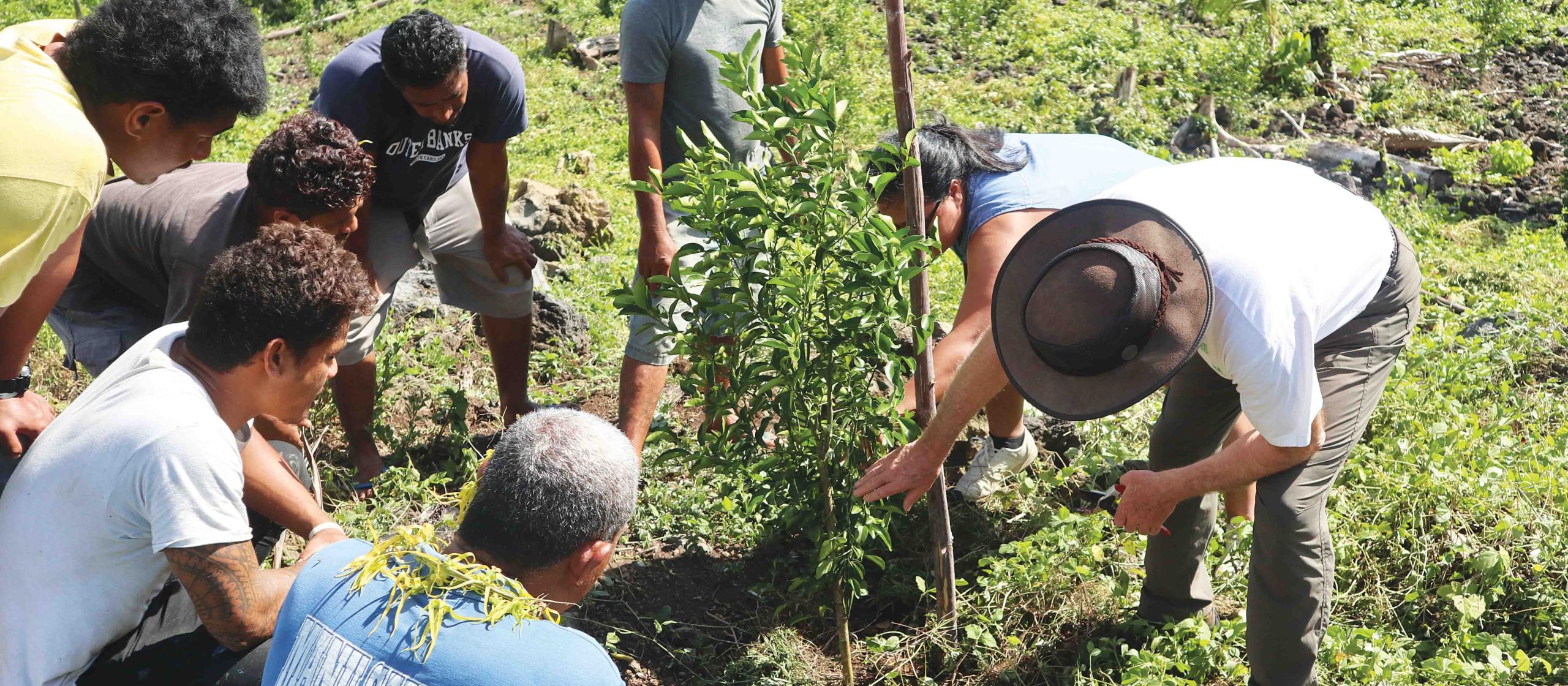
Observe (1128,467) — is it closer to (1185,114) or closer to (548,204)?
(548,204)

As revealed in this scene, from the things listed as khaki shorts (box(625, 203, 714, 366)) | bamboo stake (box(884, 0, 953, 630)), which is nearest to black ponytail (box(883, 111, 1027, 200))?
bamboo stake (box(884, 0, 953, 630))

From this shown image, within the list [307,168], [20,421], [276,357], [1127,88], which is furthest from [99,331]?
[1127,88]

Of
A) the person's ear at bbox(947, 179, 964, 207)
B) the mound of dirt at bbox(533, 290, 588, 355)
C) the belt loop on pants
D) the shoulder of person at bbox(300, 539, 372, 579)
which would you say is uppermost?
the belt loop on pants

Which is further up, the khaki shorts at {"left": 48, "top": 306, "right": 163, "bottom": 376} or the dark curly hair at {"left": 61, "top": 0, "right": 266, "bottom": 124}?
the dark curly hair at {"left": 61, "top": 0, "right": 266, "bottom": 124}

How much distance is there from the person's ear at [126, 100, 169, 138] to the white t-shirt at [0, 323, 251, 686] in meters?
0.77

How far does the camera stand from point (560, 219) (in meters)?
6.10

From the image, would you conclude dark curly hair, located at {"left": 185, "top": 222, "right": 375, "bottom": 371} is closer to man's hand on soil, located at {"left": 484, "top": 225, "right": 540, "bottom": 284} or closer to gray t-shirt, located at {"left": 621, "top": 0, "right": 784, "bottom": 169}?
gray t-shirt, located at {"left": 621, "top": 0, "right": 784, "bottom": 169}

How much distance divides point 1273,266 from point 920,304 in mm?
882

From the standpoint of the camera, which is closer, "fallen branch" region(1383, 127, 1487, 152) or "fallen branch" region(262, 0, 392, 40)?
"fallen branch" region(1383, 127, 1487, 152)

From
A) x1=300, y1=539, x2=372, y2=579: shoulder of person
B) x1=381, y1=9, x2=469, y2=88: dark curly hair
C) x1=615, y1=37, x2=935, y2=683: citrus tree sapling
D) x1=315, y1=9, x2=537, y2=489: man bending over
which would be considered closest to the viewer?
x1=300, y1=539, x2=372, y2=579: shoulder of person

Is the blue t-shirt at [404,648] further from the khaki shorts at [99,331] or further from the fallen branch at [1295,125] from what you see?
the fallen branch at [1295,125]

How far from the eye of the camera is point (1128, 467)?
13.7 feet

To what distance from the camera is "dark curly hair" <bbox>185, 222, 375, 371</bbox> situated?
94.1 inches

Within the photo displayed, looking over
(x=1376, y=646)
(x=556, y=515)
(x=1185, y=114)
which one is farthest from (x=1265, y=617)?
(x=1185, y=114)
